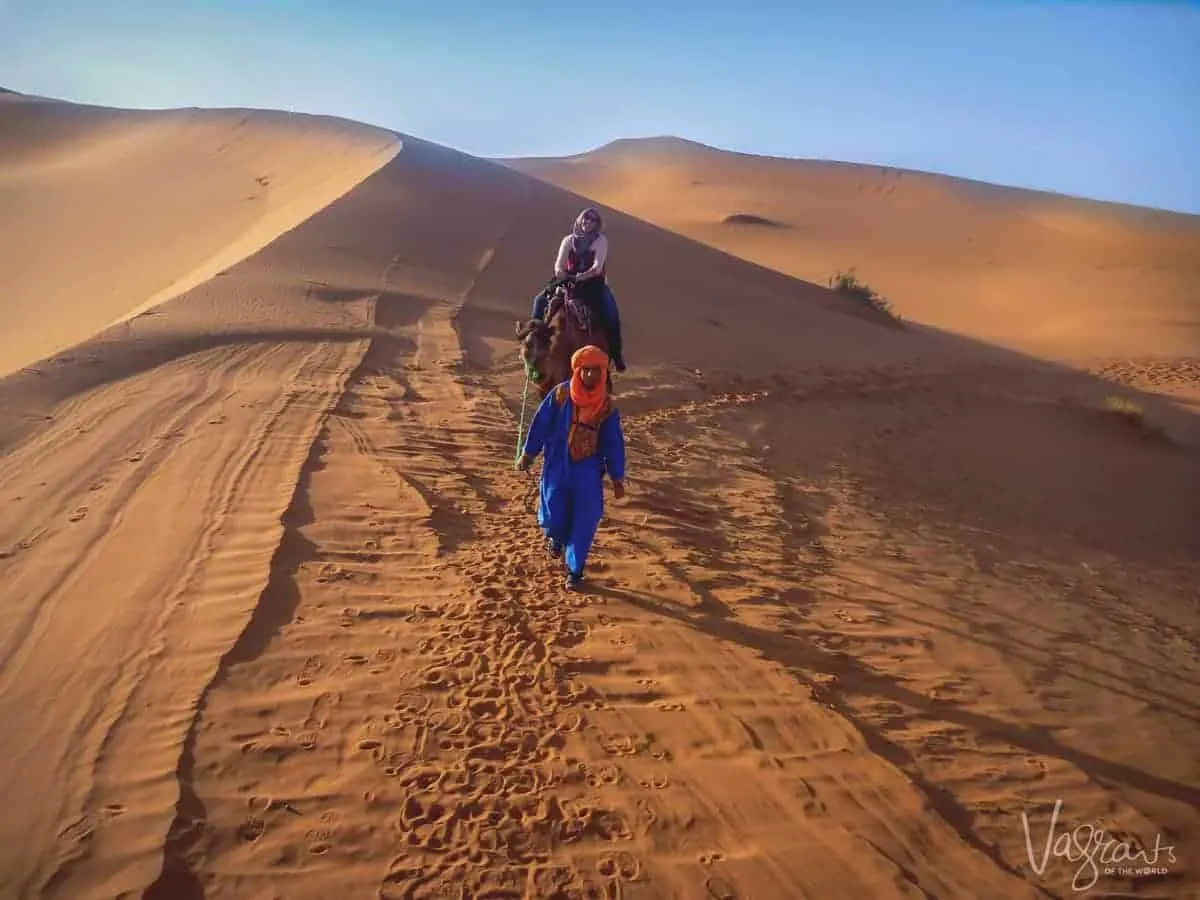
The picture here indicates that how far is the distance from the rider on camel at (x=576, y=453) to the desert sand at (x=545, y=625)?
0.41m

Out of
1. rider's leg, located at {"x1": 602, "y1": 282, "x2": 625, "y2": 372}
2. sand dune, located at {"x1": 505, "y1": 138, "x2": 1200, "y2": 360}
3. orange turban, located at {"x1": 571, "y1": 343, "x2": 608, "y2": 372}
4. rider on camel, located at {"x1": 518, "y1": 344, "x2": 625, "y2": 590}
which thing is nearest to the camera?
orange turban, located at {"x1": 571, "y1": 343, "x2": 608, "y2": 372}

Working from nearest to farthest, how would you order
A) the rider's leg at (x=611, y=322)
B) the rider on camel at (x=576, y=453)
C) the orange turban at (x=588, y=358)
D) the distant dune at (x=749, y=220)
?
the orange turban at (x=588, y=358) < the rider on camel at (x=576, y=453) < the rider's leg at (x=611, y=322) < the distant dune at (x=749, y=220)

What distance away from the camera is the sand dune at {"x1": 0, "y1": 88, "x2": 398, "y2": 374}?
629 inches

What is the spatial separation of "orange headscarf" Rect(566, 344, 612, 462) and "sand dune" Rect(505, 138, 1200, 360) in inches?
711

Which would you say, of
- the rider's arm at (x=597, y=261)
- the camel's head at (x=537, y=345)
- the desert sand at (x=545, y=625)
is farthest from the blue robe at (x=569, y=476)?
the rider's arm at (x=597, y=261)

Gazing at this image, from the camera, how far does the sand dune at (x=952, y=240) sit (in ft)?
82.2

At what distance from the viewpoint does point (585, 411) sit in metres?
5.51

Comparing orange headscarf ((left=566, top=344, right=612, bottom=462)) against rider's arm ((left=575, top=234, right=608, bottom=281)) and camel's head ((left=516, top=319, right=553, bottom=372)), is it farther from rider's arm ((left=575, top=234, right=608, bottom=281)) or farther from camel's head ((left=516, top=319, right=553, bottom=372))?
rider's arm ((left=575, top=234, right=608, bottom=281))

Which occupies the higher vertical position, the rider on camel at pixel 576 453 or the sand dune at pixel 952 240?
the sand dune at pixel 952 240

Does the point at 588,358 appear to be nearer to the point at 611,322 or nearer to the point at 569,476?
the point at 569,476

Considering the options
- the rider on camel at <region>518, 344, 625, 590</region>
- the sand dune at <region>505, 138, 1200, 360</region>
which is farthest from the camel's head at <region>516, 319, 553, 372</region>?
the sand dune at <region>505, 138, 1200, 360</region>

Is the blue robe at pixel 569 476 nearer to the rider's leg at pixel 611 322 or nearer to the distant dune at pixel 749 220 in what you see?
the rider's leg at pixel 611 322

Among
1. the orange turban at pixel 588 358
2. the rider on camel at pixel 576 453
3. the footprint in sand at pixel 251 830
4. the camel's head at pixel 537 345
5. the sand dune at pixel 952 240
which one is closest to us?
the footprint in sand at pixel 251 830

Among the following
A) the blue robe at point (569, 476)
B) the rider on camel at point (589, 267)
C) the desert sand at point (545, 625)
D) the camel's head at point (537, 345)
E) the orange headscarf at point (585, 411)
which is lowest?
the desert sand at point (545, 625)
